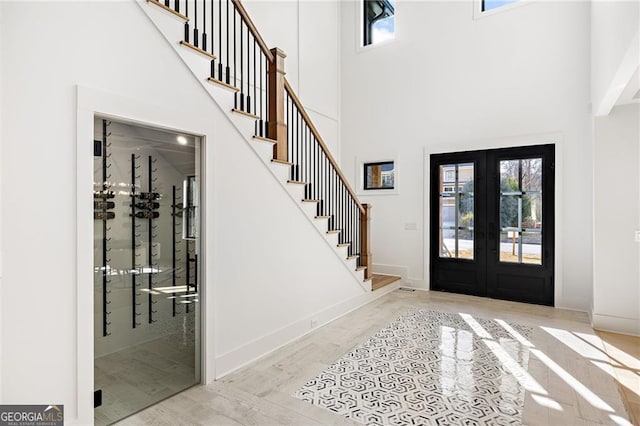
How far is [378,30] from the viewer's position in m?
6.74

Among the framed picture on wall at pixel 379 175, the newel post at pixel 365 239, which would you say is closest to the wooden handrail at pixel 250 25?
the newel post at pixel 365 239

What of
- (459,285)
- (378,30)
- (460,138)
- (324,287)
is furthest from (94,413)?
(378,30)

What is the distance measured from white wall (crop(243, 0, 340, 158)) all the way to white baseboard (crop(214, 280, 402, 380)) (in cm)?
342

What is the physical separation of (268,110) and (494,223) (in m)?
3.99

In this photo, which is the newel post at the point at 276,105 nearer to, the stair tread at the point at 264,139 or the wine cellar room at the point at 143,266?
the stair tread at the point at 264,139

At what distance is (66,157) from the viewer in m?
2.02

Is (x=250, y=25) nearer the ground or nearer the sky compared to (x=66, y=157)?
nearer the sky

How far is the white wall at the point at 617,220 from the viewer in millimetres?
3994

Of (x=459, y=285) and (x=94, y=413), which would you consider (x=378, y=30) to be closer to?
(x=459, y=285)

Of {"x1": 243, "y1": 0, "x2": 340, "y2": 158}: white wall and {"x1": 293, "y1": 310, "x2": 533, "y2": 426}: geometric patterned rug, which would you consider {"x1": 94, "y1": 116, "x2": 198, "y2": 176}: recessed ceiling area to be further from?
{"x1": 243, "y1": 0, "x2": 340, "y2": 158}: white wall

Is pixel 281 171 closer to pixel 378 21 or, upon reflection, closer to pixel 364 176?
pixel 364 176

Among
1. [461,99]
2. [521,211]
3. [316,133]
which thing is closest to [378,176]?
[461,99]

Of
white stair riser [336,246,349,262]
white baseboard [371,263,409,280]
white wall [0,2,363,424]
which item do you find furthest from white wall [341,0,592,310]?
white wall [0,2,363,424]

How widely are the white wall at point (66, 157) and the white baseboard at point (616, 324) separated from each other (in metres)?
4.40
